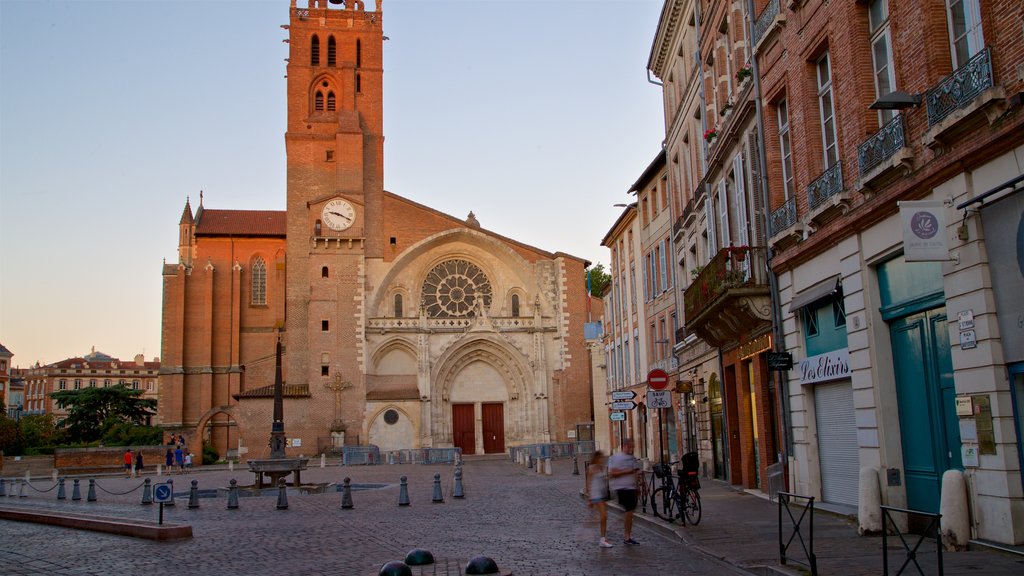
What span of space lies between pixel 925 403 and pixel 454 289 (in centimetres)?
4651

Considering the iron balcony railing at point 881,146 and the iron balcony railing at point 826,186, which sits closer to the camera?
the iron balcony railing at point 881,146

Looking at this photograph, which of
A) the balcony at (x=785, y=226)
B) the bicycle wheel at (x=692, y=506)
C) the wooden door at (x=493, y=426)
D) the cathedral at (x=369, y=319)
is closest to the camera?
the bicycle wheel at (x=692, y=506)

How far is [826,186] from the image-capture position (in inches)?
557

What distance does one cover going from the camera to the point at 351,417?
51.9 metres

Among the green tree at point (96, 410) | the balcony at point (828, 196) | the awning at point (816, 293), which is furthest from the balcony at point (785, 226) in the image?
the green tree at point (96, 410)

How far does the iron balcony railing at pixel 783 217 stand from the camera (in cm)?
1591

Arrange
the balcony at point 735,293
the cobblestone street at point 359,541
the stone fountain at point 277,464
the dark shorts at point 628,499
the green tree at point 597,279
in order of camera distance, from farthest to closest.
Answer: the green tree at point 597,279 < the stone fountain at point 277,464 < the balcony at point 735,293 < the dark shorts at point 628,499 < the cobblestone street at point 359,541

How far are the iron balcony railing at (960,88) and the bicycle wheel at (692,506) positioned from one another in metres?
6.57

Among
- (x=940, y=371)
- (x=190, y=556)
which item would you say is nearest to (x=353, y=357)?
(x=190, y=556)

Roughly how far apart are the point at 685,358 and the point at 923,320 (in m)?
16.6

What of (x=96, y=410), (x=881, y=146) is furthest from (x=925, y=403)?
(x=96, y=410)

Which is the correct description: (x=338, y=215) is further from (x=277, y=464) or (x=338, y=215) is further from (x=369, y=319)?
(x=277, y=464)

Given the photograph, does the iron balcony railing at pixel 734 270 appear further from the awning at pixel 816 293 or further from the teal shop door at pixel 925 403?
the teal shop door at pixel 925 403

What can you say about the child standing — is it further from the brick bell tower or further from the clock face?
the clock face
